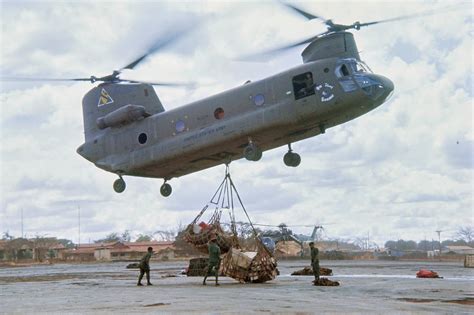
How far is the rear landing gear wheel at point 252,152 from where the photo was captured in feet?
84.8

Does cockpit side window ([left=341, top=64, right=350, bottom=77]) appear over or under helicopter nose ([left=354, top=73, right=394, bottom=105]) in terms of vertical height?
over

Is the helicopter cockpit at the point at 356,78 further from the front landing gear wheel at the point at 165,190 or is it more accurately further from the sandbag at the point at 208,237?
the front landing gear wheel at the point at 165,190

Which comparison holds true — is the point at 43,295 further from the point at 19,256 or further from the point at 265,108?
the point at 19,256

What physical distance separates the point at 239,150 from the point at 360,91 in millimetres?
6017

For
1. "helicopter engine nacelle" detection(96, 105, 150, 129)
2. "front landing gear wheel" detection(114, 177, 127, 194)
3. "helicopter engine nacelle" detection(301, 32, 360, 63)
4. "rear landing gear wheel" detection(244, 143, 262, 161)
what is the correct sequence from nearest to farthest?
"helicopter engine nacelle" detection(301, 32, 360, 63)
"rear landing gear wheel" detection(244, 143, 262, 161)
"helicopter engine nacelle" detection(96, 105, 150, 129)
"front landing gear wheel" detection(114, 177, 127, 194)

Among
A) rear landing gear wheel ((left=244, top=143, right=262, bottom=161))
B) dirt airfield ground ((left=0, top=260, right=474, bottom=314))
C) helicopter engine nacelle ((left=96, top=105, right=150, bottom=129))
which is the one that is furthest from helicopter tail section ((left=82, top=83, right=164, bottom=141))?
dirt airfield ground ((left=0, top=260, right=474, bottom=314))

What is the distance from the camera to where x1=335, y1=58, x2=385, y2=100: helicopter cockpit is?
78.2 feet

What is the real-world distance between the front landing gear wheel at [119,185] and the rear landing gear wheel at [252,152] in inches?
307

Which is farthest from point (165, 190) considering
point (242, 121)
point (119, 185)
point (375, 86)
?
point (375, 86)

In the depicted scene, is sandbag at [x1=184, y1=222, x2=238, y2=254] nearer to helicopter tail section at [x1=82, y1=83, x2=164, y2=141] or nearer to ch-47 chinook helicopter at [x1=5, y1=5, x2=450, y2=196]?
ch-47 chinook helicopter at [x1=5, y1=5, x2=450, y2=196]

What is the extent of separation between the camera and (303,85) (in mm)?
24688

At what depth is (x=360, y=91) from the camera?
23.7 metres

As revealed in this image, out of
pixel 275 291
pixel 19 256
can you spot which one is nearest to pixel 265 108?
pixel 275 291

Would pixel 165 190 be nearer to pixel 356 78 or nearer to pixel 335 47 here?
pixel 335 47
